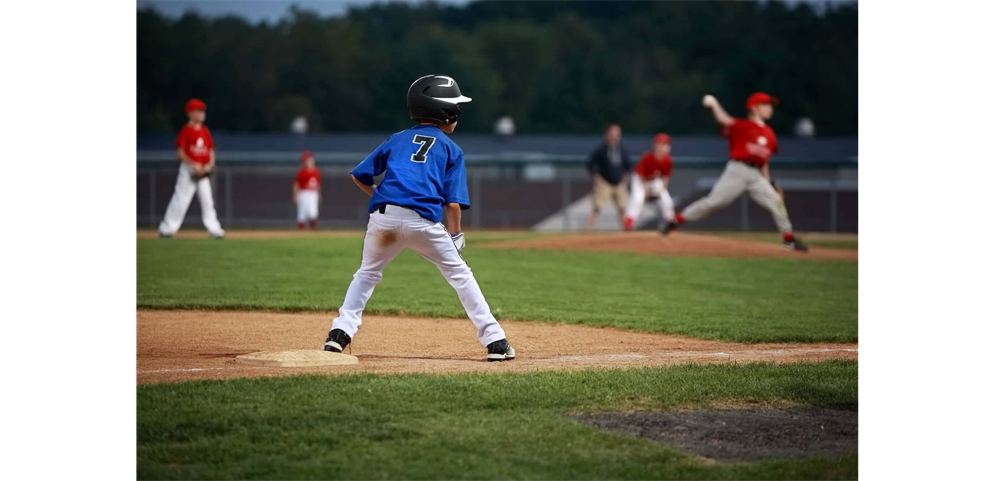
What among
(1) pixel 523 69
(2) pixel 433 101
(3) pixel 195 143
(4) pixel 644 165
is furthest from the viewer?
(1) pixel 523 69

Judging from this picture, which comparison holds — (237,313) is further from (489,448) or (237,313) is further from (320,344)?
(489,448)

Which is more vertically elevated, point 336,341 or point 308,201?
point 308,201

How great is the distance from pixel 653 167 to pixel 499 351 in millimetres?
15338

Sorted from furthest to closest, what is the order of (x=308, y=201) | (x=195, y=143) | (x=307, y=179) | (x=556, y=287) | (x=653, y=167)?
(x=308, y=201), (x=307, y=179), (x=653, y=167), (x=195, y=143), (x=556, y=287)

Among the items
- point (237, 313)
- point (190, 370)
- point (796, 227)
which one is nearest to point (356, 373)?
point (190, 370)

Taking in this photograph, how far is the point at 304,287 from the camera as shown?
12.3 metres

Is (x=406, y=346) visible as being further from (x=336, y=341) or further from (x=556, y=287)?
(x=556, y=287)

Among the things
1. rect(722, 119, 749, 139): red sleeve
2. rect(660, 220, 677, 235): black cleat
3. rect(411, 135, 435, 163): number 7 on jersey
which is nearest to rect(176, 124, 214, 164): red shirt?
rect(660, 220, 677, 235): black cleat

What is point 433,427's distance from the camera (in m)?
5.38

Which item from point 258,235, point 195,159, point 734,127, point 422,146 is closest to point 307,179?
point 258,235

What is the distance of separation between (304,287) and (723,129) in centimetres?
697

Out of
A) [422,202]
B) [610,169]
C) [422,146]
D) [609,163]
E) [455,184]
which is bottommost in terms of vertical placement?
[422,202]

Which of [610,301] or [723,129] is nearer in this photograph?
[610,301]

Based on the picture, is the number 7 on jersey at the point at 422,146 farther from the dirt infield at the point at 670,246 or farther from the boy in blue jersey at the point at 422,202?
the dirt infield at the point at 670,246
